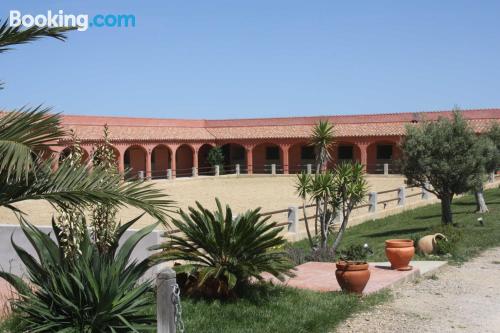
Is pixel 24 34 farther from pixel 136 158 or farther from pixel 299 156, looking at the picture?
pixel 299 156

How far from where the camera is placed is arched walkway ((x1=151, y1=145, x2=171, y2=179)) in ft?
136

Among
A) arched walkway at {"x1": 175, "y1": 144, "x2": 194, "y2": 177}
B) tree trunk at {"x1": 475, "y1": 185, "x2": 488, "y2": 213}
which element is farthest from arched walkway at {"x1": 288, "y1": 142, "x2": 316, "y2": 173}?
tree trunk at {"x1": 475, "y1": 185, "x2": 488, "y2": 213}

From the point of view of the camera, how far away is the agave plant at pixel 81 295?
5.21 metres

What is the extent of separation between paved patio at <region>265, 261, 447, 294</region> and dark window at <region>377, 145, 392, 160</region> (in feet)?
98.3

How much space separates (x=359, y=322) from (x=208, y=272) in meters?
1.80

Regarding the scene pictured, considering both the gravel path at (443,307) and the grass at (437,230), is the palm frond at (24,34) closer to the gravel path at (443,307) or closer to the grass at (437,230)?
the gravel path at (443,307)

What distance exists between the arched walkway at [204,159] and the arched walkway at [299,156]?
19.1 feet

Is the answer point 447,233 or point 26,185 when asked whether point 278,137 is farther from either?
point 26,185

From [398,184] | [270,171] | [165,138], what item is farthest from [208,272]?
[270,171]

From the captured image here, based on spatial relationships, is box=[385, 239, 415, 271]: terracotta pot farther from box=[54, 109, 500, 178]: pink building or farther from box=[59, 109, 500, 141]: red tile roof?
box=[54, 109, 500, 178]: pink building

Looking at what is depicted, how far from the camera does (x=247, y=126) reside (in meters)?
44.9

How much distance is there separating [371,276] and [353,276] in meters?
1.56

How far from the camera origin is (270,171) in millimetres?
42969

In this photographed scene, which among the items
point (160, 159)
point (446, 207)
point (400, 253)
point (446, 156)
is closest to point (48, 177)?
point (400, 253)
